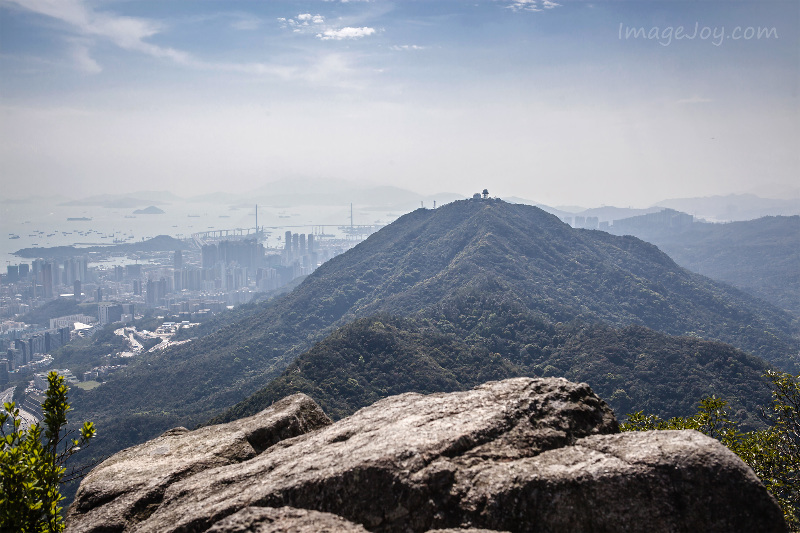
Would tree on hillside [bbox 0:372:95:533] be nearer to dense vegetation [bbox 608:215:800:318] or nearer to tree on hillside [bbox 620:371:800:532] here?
tree on hillside [bbox 620:371:800:532]

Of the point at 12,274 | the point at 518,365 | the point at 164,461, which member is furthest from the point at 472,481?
the point at 12,274

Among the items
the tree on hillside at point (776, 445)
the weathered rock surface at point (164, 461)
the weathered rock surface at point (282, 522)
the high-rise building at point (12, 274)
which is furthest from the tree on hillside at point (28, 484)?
the high-rise building at point (12, 274)

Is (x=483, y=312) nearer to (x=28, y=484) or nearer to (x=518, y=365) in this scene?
(x=518, y=365)

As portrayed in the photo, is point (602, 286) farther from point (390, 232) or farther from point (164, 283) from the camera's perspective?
point (164, 283)

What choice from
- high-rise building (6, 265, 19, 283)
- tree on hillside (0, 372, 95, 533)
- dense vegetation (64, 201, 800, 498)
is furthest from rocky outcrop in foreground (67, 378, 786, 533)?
high-rise building (6, 265, 19, 283)

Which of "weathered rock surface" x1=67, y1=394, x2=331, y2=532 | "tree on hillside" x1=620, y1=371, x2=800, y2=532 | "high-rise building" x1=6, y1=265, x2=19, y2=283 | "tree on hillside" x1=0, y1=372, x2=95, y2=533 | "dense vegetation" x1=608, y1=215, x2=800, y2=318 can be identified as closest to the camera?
"tree on hillside" x1=0, y1=372, x2=95, y2=533

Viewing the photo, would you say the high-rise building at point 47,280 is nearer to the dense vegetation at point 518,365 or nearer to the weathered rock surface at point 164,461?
the dense vegetation at point 518,365

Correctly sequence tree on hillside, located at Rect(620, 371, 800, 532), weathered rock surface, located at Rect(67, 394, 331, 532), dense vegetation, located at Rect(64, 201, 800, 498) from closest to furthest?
weathered rock surface, located at Rect(67, 394, 331, 532)
tree on hillside, located at Rect(620, 371, 800, 532)
dense vegetation, located at Rect(64, 201, 800, 498)

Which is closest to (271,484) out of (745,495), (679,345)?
(745,495)
